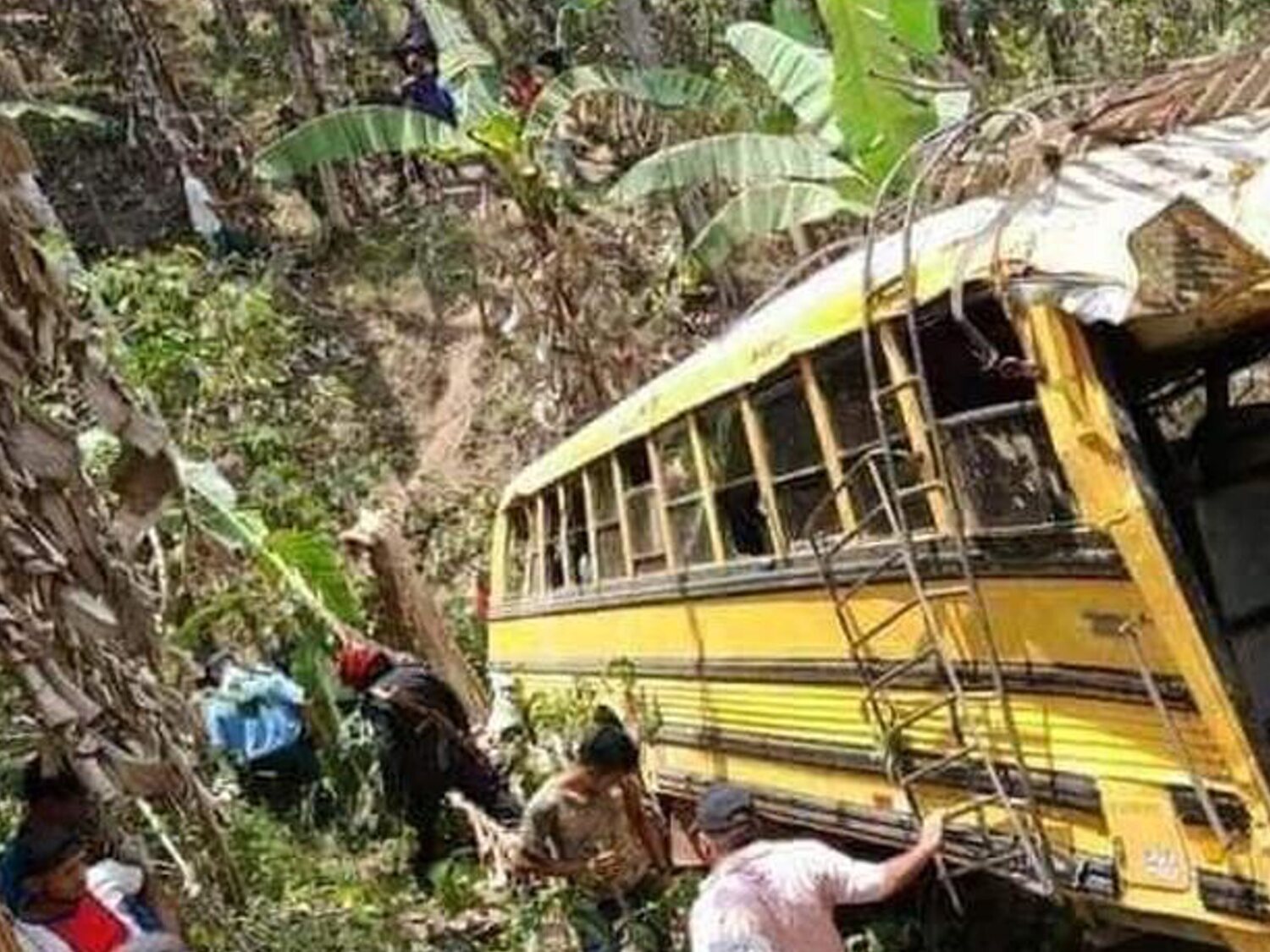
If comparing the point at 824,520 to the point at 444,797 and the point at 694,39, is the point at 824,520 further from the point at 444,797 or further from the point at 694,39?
the point at 694,39

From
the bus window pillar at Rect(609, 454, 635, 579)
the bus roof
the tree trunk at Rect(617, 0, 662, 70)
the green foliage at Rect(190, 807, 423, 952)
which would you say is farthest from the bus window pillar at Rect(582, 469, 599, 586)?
the tree trunk at Rect(617, 0, 662, 70)

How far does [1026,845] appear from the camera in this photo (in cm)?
568

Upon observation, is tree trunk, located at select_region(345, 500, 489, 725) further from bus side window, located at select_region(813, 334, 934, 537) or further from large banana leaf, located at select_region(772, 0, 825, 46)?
bus side window, located at select_region(813, 334, 934, 537)

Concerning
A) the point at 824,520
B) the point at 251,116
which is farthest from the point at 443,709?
the point at 251,116

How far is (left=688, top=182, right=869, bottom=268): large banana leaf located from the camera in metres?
11.2

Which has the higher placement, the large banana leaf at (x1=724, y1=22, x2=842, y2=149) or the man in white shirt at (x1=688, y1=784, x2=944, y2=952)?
the large banana leaf at (x1=724, y1=22, x2=842, y2=149)

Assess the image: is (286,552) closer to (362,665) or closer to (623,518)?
(362,665)

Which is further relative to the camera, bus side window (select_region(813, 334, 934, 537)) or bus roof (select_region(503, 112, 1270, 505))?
bus side window (select_region(813, 334, 934, 537))

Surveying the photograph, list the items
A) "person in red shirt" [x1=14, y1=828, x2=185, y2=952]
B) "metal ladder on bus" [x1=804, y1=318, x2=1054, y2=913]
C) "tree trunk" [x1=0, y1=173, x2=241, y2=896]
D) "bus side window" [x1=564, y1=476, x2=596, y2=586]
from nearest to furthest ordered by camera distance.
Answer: "tree trunk" [x1=0, y1=173, x2=241, y2=896] < "person in red shirt" [x1=14, y1=828, x2=185, y2=952] < "metal ladder on bus" [x1=804, y1=318, x2=1054, y2=913] < "bus side window" [x1=564, y1=476, x2=596, y2=586]

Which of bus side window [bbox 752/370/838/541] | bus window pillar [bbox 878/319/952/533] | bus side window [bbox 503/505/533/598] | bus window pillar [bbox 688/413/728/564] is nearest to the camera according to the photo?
bus window pillar [bbox 878/319/952/533]

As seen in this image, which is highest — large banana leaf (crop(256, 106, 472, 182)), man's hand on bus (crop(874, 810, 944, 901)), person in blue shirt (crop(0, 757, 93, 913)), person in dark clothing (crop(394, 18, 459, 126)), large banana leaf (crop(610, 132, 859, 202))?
person in dark clothing (crop(394, 18, 459, 126))

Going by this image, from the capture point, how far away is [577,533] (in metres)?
10.8

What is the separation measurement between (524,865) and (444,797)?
2047mm

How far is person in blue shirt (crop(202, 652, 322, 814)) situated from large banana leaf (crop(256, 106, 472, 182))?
4.97 metres
